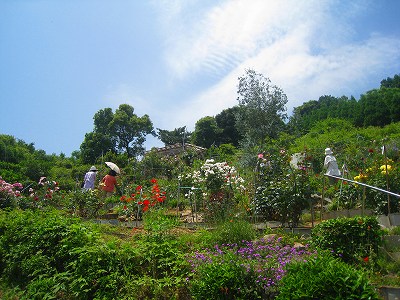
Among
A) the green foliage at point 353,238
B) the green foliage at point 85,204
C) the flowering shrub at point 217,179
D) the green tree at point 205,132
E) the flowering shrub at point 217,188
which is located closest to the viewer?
the green foliage at point 353,238

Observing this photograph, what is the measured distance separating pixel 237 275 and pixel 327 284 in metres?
1.08

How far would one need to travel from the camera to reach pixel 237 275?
4266 mm

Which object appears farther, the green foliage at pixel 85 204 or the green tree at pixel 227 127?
the green tree at pixel 227 127

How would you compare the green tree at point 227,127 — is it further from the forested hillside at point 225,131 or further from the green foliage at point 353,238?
the green foliage at point 353,238

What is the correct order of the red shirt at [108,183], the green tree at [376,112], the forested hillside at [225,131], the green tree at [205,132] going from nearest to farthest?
the red shirt at [108,183], the forested hillside at [225,131], the green tree at [376,112], the green tree at [205,132]

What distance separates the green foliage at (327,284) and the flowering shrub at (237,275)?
1.85 feet

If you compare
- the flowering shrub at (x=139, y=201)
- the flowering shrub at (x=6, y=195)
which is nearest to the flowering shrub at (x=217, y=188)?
the flowering shrub at (x=139, y=201)

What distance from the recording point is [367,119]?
1149 inches

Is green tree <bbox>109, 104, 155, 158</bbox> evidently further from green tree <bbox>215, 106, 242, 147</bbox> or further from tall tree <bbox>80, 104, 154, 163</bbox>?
green tree <bbox>215, 106, 242, 147</bbox>

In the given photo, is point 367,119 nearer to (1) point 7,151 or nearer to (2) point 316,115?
(2) point 316,115

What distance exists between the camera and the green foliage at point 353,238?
503 centimetres

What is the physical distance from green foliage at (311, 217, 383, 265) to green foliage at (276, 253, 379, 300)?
1.46m

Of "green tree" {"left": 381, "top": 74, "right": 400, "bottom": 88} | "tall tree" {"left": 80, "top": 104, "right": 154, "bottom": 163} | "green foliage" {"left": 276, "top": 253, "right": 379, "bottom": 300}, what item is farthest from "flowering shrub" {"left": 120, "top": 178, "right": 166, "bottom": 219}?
"green tree" {"left": 381, "top": 74, "right": 400, "bottom": 88}

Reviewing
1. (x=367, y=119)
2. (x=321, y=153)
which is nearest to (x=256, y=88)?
(x=321, y=153)
